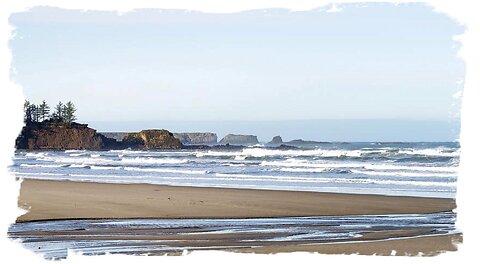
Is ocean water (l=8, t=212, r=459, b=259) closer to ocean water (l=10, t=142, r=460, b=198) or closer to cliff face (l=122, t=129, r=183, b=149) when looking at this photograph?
ocean water (l=10, t=142, r=460, b=198)

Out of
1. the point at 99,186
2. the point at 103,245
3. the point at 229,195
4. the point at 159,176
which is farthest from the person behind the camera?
the point at 159,176

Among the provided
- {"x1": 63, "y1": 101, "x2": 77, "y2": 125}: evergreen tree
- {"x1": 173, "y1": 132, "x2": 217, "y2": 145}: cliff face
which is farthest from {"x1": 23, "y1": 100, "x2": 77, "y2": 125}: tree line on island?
{"x1": 173, "y1": 132, "x2": 217, "y2": 145}: cliff face

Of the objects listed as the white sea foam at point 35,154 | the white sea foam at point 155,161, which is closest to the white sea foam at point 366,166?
the white sea foam at point 155,161

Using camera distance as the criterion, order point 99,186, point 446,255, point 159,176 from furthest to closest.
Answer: point 159,176 → point 99,186 → point 446,255

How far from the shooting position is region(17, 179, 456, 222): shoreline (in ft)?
39.1

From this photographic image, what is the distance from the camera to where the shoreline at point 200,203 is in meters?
11.9

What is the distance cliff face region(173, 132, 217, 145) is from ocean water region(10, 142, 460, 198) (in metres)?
Result: 1.39

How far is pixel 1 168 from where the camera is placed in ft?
24.6

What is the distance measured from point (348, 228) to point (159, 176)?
43.1 ft

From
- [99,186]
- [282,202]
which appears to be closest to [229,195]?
[282,202]

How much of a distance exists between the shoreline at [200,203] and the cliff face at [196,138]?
19.8 meters

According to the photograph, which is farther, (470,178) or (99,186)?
(99,186)

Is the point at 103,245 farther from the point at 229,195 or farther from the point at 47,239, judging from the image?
the point at 229,195

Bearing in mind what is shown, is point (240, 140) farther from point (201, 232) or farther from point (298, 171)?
point (201, 232)
